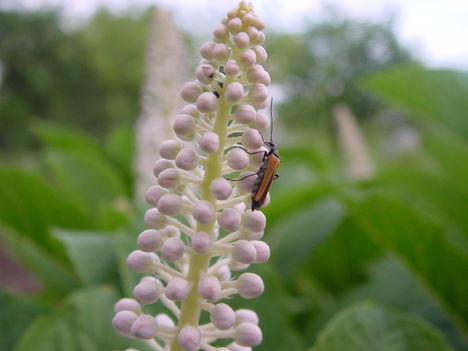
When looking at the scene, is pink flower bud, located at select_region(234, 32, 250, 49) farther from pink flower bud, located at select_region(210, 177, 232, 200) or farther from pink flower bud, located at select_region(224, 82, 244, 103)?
pink flower bud, located at select_region(210, 177, 232, 200)

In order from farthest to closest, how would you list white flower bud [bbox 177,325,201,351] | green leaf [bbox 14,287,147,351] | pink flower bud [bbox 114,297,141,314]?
green leaf [bbox 14,287,147,351] → pink flower bud [bbox 114,297,141,314] → white flower bud [bbox 177,325,201,351]

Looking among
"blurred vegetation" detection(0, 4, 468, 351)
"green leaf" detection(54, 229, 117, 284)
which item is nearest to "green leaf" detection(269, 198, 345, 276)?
"blurred vegetation" detection(0, 4, 468, 351)

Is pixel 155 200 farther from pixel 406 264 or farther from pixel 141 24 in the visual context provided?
pixel 141 24

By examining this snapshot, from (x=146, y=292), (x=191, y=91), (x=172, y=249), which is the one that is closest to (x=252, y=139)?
(x=191, y=91)

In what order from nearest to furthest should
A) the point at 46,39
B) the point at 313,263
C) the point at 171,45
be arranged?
the point at 313,263 < the point at 171,45 < the point at 46,39

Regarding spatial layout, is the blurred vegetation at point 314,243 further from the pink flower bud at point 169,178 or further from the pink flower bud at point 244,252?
the pink flower bud at point 169,178

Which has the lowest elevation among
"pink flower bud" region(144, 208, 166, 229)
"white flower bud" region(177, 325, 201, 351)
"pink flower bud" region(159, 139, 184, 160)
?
"white flower bud" region(177, 325, 201, 351)

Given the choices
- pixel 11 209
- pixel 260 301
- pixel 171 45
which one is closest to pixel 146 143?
pixel 171 45
